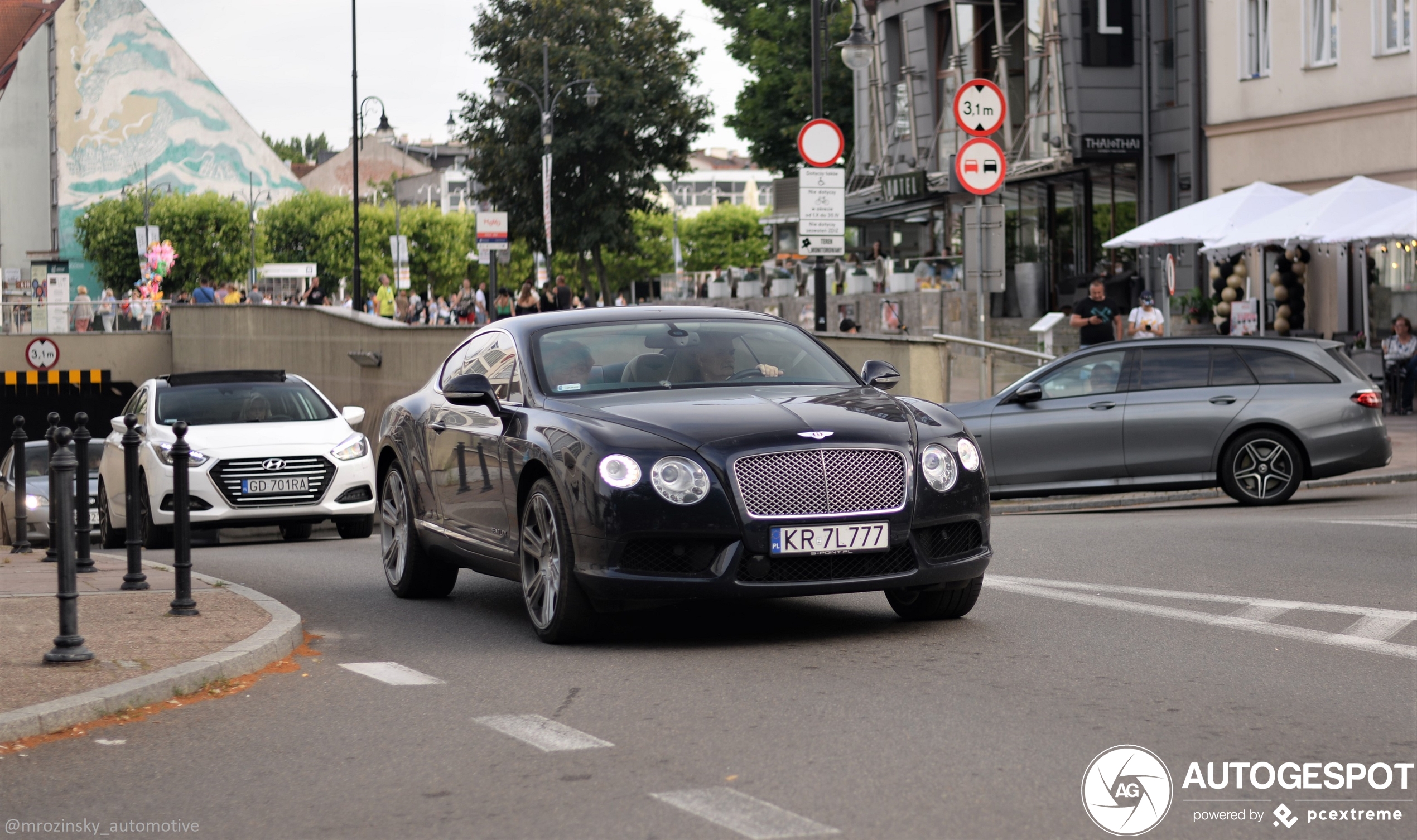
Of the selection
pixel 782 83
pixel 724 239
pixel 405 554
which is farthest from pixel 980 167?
pixel 724 239

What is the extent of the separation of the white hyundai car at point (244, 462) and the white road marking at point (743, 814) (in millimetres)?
11553

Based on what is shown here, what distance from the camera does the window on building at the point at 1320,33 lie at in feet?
103

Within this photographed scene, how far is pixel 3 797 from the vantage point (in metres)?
5.65

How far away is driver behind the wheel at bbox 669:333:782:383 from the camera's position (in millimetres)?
8930

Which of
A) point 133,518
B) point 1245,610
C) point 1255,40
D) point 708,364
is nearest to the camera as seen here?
point 1245,610

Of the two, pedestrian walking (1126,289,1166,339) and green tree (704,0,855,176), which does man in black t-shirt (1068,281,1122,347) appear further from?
green tree (704,0,855,176)

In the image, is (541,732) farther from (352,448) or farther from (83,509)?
(352,448)

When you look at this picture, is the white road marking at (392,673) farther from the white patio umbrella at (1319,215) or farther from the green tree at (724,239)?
the green tree at (724,239)

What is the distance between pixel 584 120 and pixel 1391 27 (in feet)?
91.4

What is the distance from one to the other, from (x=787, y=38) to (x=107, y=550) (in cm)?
4640

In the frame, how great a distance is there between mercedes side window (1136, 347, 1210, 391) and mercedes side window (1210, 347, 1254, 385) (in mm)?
45

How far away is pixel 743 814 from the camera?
5090 mm

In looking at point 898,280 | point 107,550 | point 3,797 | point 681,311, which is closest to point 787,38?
point 898,280

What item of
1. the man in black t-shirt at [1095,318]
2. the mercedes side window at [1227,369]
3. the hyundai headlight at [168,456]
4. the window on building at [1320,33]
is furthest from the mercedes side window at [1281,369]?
the window on building at [1320,33]
